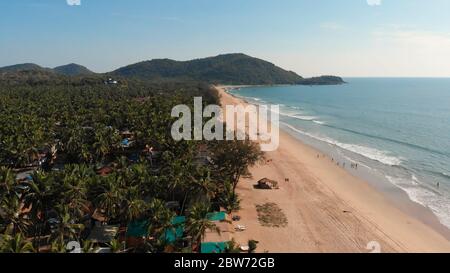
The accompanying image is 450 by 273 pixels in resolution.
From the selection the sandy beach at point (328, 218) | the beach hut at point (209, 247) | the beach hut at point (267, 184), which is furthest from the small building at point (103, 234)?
the beach hut at point (267, 184)

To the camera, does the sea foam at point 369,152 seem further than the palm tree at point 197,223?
Yes

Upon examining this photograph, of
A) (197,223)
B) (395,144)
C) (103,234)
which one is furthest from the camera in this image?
(395,144)

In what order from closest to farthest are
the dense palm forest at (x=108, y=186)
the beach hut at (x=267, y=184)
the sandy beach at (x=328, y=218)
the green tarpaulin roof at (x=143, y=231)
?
the dense palm forest at (x=108, y=186)
the green tarpaulin roof at (x=143, y=231)
the sandy beach at (x=328, y=218)
the beach hut at (x=267, y=184)

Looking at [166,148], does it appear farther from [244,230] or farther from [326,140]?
[326,140]

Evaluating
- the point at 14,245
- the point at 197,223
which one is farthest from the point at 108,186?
the point at 14,245

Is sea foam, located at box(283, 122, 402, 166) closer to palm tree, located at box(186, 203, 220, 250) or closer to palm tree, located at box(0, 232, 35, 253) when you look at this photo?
palm tree, located at box(186, 203, 220, 250)

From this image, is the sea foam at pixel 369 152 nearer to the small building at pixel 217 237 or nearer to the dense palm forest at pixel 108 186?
the dense palm forest at pixel 108 186

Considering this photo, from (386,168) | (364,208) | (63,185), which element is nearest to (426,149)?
(386,168)

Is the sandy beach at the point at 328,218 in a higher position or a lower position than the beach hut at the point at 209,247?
lower

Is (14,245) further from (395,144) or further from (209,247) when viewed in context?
(395,144)
